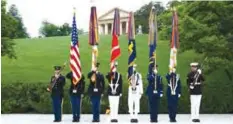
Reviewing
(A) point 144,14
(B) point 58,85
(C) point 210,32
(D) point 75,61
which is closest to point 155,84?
(D) point 75,61

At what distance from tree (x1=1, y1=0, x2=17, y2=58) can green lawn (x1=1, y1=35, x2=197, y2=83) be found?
6.70 feet

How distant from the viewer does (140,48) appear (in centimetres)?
3312

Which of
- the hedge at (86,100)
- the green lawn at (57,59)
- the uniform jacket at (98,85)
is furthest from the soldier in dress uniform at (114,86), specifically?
the green lawn at (57,59)

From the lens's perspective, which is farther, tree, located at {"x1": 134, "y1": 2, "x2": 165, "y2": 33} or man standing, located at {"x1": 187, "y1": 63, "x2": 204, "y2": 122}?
tree, located at {"x1": 134, "y1": 2, "x2": 165, "y2": 33}

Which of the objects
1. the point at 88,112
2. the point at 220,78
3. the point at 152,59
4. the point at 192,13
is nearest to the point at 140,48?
the point at 220,78

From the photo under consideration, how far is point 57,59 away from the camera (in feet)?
101

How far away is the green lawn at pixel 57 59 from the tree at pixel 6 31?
6.70 ft

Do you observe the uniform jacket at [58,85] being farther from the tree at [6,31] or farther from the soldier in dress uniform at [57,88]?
the tree at [6,31]

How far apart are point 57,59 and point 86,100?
1119cm

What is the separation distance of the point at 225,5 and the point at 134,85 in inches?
258

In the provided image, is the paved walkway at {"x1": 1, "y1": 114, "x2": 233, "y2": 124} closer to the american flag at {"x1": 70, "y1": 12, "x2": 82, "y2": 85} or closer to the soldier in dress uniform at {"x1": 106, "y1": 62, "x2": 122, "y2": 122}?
the soldier in dress uniform at {"x1": 106, "y1": 62, "x2": 122, "y2": 122}

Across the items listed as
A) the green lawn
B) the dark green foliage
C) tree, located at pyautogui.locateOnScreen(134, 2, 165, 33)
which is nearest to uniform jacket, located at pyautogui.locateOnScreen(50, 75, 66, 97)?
the green lawn

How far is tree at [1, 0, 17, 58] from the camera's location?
22.2 meters

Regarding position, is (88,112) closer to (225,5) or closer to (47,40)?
(225,5)
